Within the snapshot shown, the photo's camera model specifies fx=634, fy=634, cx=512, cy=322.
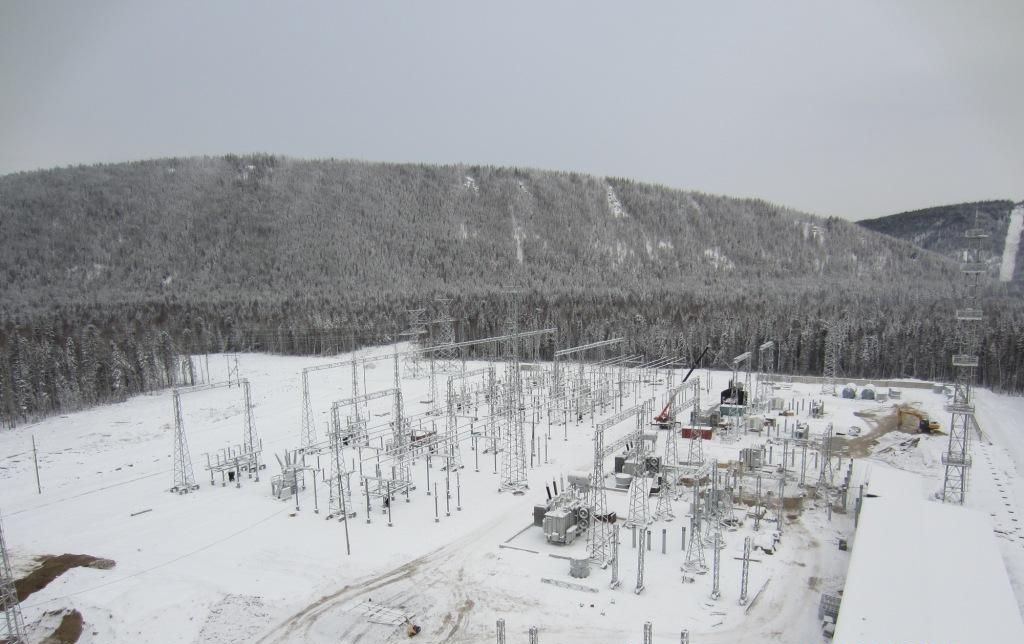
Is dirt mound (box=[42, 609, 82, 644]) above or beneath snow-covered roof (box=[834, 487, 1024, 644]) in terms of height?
beneath

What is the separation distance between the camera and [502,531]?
20906mm

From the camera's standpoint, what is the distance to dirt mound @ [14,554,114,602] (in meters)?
17.5

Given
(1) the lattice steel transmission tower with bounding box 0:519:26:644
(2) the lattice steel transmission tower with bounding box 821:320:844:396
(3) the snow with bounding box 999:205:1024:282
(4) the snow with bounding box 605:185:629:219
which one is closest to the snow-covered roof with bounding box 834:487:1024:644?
(1) the lattice steel transmission tower with bounding box 0:519:26:644

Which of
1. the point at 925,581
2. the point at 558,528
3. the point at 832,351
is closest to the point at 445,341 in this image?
the point at 832,351

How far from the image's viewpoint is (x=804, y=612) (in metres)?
15.5

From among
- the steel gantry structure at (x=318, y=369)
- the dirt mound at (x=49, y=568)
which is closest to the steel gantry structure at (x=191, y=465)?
the steel gantry structure at (x=318, y=369)

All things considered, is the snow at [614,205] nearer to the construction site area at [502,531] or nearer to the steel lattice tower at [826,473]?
the construction site area at [502,531]

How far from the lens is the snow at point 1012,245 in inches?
1184

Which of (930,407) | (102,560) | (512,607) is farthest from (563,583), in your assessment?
(930,407)

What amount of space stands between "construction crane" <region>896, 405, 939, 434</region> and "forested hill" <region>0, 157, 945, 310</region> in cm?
6457

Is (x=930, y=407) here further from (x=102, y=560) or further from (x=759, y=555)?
(x=102, y=560)

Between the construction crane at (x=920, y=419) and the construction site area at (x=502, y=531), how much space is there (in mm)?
211

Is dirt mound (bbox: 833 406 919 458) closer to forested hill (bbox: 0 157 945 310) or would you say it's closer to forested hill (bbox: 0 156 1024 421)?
forested hill (bbox: 0 156 1024 421)

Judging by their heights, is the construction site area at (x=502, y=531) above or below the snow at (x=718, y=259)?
below
